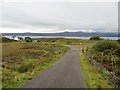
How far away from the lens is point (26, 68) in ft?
36.4

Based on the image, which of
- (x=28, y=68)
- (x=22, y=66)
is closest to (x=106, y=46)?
(x=28, y=68)

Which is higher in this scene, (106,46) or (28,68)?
(106,46)

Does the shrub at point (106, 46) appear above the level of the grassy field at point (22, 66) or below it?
above

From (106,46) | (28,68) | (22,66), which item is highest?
(106,46)

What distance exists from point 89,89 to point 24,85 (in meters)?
4.11

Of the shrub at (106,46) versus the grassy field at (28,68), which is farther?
the shrub at (106,46)

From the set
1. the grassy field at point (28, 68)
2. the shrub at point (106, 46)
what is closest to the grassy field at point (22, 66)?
the grassy field at point (28, 68)

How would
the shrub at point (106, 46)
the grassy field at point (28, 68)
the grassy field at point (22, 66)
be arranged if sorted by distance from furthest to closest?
1. the shrub at point (106, 46)
2. the grassy field at point (22, 66)
3. the grassy field at point (28, 68)

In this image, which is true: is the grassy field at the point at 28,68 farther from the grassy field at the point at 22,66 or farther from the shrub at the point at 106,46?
the shrub at the point at 106,46

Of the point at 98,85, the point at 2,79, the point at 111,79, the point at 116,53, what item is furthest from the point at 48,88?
the point at 116,53

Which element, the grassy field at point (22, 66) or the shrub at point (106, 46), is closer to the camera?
the grassy field at point (22, 66)

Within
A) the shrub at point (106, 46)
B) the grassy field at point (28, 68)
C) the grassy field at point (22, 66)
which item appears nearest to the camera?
the grassy field at point (28, 68)

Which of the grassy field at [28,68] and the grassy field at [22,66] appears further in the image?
the grassy field at [22,66]

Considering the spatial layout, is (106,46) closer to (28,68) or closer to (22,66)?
(28,68)
